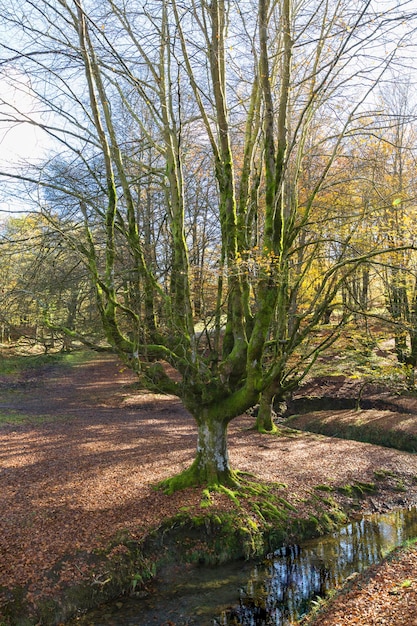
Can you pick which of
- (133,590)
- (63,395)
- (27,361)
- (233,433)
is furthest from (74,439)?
(27,361)

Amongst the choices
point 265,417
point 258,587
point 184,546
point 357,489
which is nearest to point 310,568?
point 258,587

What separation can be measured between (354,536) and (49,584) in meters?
5.26

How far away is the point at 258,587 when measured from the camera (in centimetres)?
653

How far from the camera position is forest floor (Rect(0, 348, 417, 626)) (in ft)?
18.9

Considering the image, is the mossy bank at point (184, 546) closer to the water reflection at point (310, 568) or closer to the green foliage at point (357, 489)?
the water reflection at point (310, 568)

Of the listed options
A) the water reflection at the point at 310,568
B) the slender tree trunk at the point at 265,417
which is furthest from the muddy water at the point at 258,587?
the slender tree trunk at the point at 265,417

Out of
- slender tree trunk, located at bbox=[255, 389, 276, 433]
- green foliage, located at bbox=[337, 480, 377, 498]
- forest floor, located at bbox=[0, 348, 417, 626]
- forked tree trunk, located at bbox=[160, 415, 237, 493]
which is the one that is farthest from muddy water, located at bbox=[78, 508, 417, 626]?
slender tree trunk, located at bbox=[255, 389, 276, 433]

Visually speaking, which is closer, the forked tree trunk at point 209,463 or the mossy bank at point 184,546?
the mossy bank at point 184,546

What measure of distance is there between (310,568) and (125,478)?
12.4 feet

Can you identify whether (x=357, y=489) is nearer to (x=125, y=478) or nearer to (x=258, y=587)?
(x=258, y=587)

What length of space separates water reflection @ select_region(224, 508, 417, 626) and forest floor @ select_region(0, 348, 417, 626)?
2.42 feet

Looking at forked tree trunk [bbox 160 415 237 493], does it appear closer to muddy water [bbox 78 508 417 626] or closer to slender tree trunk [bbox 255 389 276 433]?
muddy water [bbox 78 508 417 626]

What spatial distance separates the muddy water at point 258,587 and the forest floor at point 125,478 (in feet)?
2.54

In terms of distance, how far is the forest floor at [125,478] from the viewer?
577 centimetres
